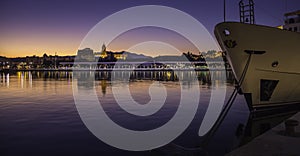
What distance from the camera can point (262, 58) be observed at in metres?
12.2

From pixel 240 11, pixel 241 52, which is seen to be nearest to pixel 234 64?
pixel 241 52

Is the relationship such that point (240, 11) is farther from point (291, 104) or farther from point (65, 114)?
point (65, 114)

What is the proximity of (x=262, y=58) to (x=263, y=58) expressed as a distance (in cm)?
5

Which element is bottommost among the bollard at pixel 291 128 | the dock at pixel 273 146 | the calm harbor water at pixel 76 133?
the calm harbor water at pixel 76 133

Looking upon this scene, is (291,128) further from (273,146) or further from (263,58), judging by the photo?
(263,58)

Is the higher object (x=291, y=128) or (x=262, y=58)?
(x=262, y=58)

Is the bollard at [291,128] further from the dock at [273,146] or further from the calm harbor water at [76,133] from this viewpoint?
the calm harbor water at [76,133]

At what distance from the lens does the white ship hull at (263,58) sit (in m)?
11.9

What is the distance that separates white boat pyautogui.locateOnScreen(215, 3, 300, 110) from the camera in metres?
Result: 11.9

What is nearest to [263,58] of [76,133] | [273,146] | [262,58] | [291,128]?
[262,58]

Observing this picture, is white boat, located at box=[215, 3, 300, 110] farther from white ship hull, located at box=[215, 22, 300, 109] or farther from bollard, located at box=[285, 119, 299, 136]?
bollard, located at box=[285, 119, 299, 136]

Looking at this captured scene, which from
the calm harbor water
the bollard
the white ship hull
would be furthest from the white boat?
the bollard

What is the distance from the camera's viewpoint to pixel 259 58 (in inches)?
480

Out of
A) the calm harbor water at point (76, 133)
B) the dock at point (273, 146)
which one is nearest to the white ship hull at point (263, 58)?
the calm harbor water at point (76, 133)
